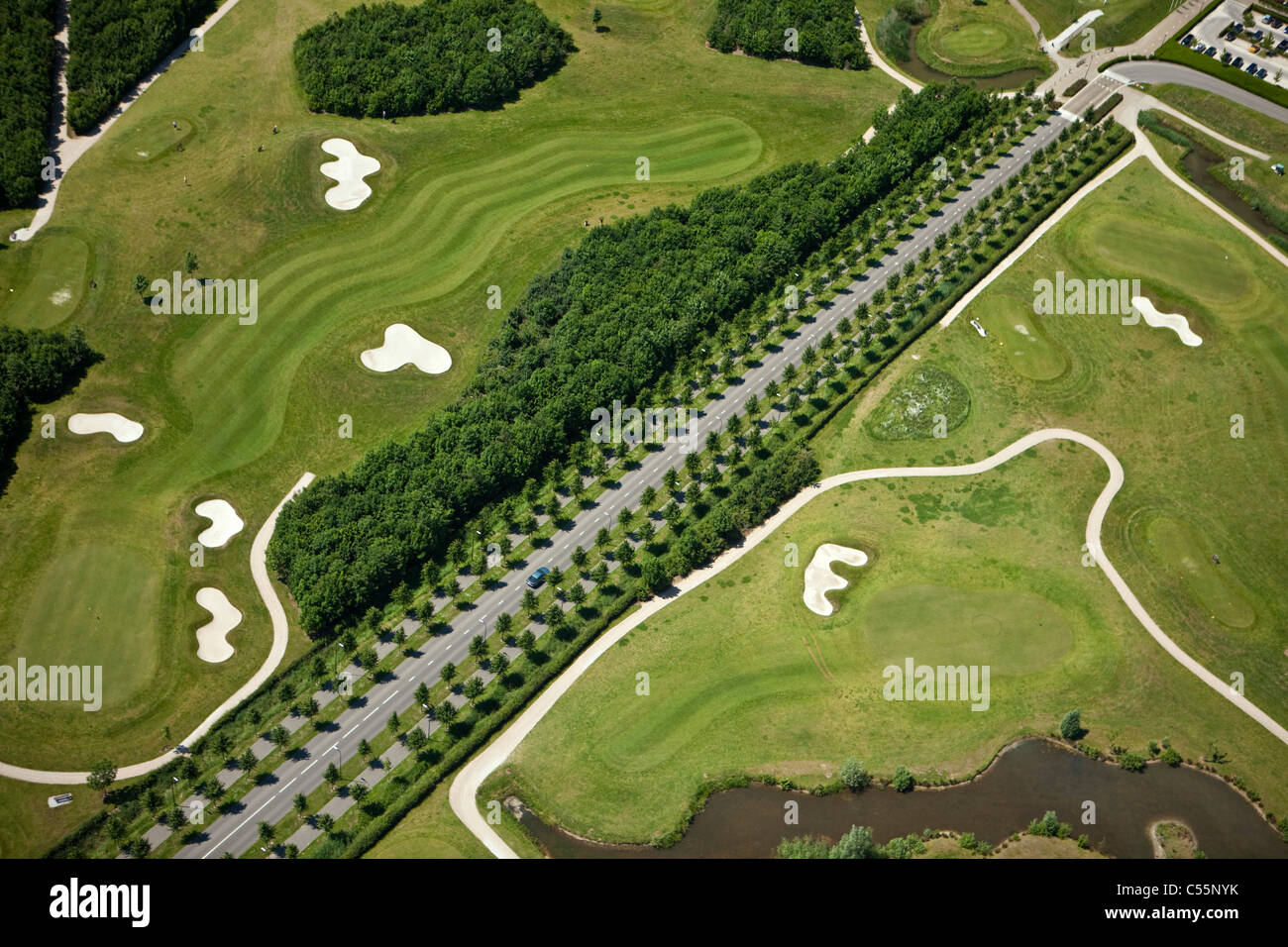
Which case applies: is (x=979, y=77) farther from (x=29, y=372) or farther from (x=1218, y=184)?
(x=29, y=372)

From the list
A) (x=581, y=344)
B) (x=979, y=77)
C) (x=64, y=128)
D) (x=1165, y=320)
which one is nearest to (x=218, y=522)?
(x=581, y=344)

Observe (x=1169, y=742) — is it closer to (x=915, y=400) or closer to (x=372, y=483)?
(x=915, y=400)

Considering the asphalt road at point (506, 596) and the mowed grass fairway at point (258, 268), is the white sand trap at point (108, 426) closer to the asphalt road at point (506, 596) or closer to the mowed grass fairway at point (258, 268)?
the mowed grass fairway at point (258, 268)

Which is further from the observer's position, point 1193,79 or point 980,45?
point 980,45

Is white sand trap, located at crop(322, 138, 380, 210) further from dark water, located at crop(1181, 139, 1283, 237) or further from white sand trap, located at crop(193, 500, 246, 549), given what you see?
dark water, located at crop(1181, 139, 1283, 237)

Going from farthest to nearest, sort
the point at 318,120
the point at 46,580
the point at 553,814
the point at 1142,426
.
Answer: the point at 318,120 → the point at 1142,426 → the point at 46,580 → the point at 553,814

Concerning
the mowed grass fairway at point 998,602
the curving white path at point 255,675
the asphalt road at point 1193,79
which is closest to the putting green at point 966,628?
the mowed grass fairway at point 998,602
